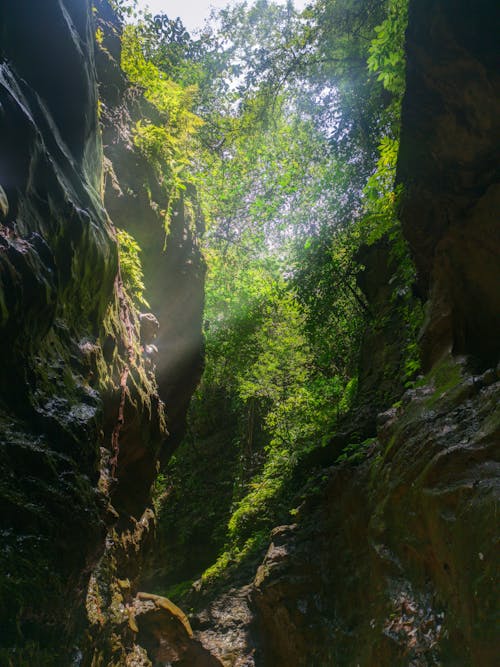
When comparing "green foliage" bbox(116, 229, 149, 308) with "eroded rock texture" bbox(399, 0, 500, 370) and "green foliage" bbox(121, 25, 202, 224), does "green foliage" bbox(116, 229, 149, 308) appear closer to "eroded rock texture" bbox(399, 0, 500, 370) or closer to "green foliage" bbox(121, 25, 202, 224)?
"green foliage" bbox(121, 25, 202, 224)

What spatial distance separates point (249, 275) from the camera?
1711 cm

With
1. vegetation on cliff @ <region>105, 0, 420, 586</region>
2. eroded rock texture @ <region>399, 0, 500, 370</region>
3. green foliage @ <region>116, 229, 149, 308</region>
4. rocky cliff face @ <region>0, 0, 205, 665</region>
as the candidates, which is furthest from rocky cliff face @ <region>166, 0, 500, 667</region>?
green foliage @ <region>116, 229, 149, 308</region>

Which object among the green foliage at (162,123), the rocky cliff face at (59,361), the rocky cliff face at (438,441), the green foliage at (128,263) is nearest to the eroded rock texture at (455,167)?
the rocky cliff face at (438,441)

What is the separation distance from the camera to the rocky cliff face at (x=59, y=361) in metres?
3.27

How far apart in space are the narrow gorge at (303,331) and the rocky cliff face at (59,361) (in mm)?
27

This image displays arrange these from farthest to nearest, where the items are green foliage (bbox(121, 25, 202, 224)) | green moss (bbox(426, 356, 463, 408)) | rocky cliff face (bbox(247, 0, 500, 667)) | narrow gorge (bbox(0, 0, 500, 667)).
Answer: green foliage (bbox(121, 25, 202, 224)) < green moss (bbox(426, 356, 463, 408)) < narrow gorge (bbox(0, 0, 500, 667)) < rocky cliff face (bbox(247, 0, 500, 667))

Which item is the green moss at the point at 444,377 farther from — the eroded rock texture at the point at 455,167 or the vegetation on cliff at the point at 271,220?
the vegetation on cliff at the point at 271,220

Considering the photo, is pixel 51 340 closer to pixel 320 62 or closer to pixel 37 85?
pixel 37 85

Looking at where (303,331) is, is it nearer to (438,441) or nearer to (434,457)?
(438,441)

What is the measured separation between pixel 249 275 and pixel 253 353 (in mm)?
3085

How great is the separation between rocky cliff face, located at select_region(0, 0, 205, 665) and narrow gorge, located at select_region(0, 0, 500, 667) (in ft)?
0.09

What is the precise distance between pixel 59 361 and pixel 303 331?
25.9 feet

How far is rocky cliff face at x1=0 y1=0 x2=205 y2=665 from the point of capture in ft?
10.7

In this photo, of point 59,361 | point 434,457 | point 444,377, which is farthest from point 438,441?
point 59,361
